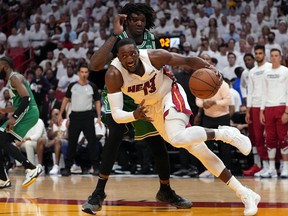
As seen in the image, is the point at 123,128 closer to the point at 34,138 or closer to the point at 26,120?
the point at 26,120

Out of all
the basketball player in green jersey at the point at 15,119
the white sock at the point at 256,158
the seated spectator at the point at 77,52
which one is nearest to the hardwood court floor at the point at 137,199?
the basketball player in green jersey at the point at 15,119

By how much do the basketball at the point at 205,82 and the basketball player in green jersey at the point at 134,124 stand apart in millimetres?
740

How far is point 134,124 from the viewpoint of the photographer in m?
5.86

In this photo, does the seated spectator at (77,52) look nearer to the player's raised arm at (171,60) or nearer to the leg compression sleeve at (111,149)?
the leg compression sleeve at (111,149)

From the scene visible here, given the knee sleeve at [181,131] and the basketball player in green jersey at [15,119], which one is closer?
the knee sleeve at [181,131]

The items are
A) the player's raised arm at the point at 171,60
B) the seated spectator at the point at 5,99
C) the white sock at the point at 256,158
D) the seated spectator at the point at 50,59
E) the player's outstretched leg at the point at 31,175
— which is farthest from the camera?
the seated spectator at the point at 50,59

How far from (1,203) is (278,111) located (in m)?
5.29

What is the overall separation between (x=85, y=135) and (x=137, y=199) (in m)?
4.78

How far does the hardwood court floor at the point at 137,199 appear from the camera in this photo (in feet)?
17.5

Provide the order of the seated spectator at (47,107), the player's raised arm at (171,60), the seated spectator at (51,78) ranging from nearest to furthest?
the player's raised arm at (171,60), the seated spectator at (47,107), the seated spectator at (51,78)

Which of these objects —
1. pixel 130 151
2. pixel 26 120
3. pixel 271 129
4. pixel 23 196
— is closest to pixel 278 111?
pixel 271 129

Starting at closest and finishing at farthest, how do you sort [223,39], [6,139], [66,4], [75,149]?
[6,139] → [75,149] → [223,39] → [66,4]

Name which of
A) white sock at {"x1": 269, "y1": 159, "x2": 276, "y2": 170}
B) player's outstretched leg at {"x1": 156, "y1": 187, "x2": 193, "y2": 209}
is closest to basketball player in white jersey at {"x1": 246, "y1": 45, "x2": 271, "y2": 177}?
white sock at {"x1": 269, "y1": 159, "x2": 276, "y2": 170}

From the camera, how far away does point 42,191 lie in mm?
7598
